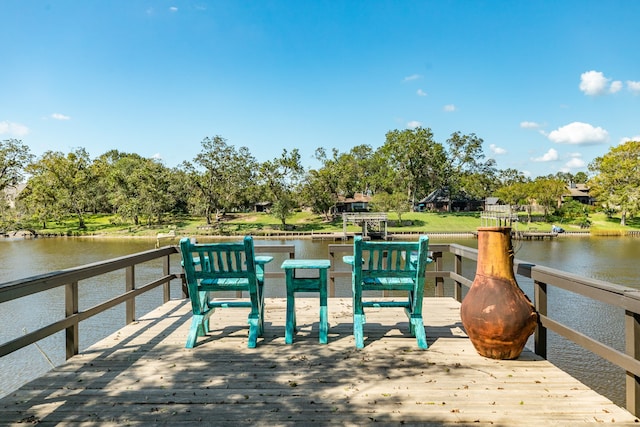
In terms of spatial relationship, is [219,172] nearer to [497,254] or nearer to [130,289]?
[130,289]

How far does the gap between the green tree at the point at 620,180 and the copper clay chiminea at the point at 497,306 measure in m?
50.6

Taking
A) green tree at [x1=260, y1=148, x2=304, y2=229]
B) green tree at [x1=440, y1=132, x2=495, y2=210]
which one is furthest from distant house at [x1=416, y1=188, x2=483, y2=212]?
green tree at [x1=260, y1=148, x2=304, y2=229]

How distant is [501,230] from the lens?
121 inches

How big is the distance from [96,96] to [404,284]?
17.7 meters

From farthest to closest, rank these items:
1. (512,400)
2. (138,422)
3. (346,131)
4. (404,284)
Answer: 1. (346,131)
2. (404,284)
3. (512,400)
4. (138,422)

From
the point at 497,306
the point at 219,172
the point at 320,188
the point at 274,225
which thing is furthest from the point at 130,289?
the point at 320,188

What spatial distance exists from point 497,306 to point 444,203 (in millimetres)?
58413

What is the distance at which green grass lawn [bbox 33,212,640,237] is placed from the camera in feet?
129

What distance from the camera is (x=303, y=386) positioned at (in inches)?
102

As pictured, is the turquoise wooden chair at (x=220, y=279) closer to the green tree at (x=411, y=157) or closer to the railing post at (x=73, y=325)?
the railing post at (x=73, y=325)

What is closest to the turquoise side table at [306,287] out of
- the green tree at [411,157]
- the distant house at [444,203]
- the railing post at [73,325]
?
the railing post at [73,325]

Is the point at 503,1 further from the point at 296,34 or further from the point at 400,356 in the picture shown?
the point at 400,356

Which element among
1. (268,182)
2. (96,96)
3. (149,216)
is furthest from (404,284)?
(149,216)

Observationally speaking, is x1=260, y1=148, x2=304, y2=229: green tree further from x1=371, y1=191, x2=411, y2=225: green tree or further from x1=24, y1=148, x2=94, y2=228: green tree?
x1=24, y1=148, x2=94, y2=228: green tree
